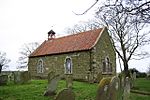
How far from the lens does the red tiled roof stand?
29484 mm

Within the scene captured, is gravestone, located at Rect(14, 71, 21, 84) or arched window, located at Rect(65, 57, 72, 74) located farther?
arched window, located at Rect(65, 57, 72, 74)

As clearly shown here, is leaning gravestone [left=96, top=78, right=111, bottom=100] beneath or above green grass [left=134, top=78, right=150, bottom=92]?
above

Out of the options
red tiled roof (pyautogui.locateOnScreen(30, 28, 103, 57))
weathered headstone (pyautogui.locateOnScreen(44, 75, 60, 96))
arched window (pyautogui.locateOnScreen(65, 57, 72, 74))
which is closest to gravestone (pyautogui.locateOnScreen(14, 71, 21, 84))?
weathered headstone (pyautogui.locateOnScreen(44, 75, 60, 96))

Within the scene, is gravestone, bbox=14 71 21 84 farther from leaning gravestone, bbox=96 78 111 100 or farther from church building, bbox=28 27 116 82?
leaning gravestone, bbox=96 78 111 100

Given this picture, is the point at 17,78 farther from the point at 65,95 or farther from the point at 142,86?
the point at 65,95

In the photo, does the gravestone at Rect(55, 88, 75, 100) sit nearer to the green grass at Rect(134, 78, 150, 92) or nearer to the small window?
the green grass at Rect(134, 78, 150, 92)

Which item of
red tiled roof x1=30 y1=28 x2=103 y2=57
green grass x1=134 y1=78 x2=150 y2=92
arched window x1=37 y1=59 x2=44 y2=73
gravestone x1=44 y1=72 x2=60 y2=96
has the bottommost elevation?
green grass x1=134 y1=78 x2=150 y2=92

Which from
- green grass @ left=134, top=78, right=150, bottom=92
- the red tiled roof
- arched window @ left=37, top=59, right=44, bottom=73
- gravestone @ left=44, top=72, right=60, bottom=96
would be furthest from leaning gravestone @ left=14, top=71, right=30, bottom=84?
arched window @ left=37, top=59, right=44, bottom=73

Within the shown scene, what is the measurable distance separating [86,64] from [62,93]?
2135cm

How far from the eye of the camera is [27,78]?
864 inches

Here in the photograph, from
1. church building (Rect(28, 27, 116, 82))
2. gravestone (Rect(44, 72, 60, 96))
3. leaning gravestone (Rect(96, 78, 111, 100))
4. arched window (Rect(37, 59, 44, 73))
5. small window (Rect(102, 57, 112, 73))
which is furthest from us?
arched window (Rect(37, 59, 44, 73))

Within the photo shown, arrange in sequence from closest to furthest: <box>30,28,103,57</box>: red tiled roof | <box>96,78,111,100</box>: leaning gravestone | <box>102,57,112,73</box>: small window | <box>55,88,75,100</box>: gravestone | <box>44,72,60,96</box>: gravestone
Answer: <box>55,88,75,100</box>: gravestone → <box>96,78,111,100</box>: leaning gravestone → <box>44,72,60,96</box>: gravestone → <box>30,28,103,57</box>: red tiled roof → <box>102,57,112,73</box>: small window

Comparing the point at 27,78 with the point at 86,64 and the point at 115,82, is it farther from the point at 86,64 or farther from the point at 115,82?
the point at 115,82

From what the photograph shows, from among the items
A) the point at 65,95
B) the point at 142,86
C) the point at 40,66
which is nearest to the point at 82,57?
the point at 142,86
